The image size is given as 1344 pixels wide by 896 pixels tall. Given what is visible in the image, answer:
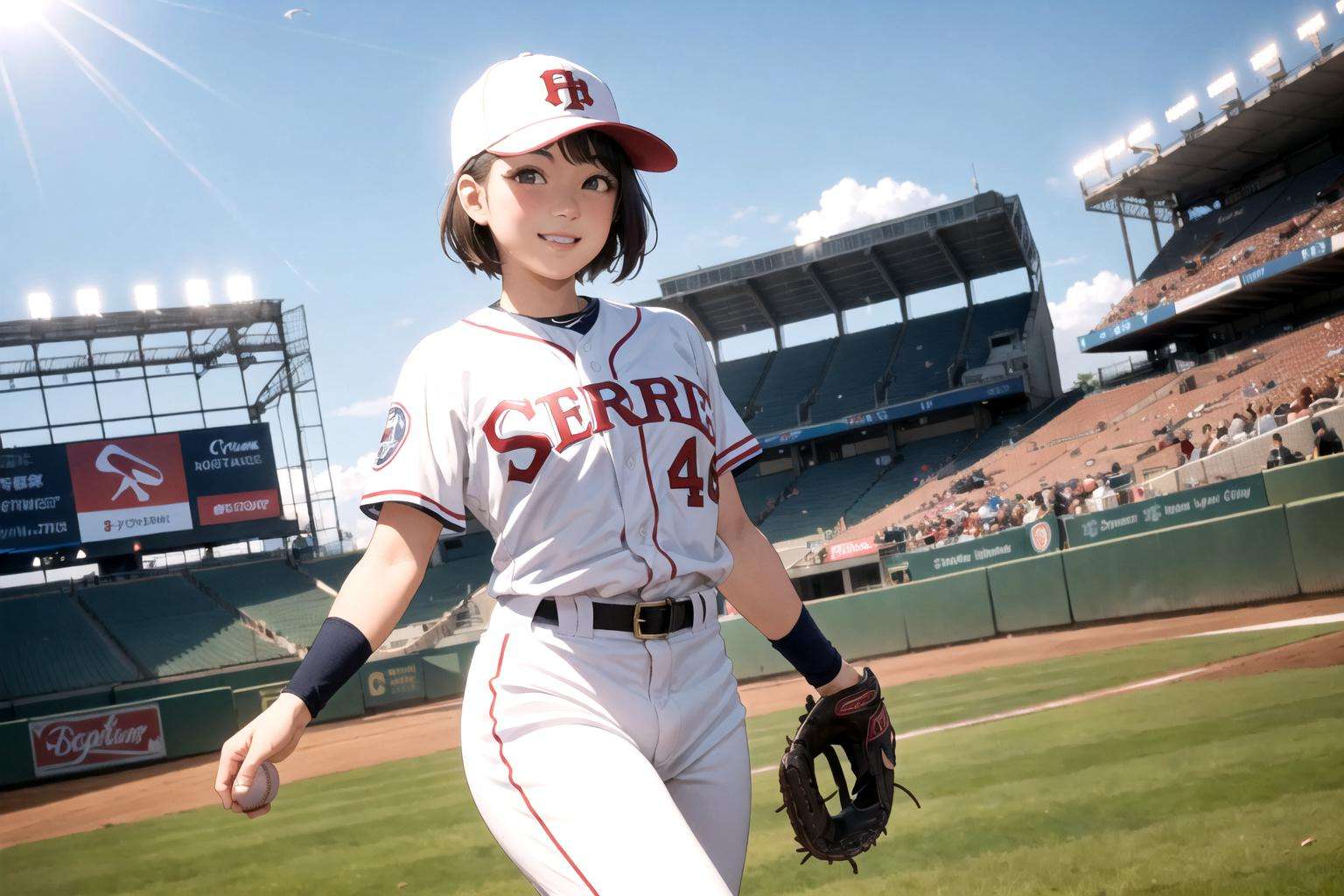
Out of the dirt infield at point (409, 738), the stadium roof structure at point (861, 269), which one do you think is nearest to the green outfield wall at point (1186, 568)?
the dirt infield at point (409, 738)

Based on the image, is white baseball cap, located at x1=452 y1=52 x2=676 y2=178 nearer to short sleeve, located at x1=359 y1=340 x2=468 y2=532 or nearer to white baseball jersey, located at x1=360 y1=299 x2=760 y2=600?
white baseball jersey, located at x1=360 y1=299 x2=760 y2=600

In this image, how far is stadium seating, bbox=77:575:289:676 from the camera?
25.8 meters

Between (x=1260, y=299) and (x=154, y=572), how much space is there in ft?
96.8

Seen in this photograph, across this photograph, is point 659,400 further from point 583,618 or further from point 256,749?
point 256,749

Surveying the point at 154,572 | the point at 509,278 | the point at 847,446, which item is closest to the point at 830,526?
the point at 847,446

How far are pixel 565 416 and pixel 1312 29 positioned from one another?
29.9 metres

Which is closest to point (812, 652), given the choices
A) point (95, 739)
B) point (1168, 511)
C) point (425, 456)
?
point (425, 456)

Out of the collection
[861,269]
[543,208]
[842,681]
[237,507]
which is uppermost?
[861,269]

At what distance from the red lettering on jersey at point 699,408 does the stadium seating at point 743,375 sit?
3428 cm

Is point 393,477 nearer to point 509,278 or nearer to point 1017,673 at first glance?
point 509,278

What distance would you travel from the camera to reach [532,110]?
181 centimetres

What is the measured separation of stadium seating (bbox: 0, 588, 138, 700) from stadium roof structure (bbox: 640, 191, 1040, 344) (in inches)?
748

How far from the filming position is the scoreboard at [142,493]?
27234mm

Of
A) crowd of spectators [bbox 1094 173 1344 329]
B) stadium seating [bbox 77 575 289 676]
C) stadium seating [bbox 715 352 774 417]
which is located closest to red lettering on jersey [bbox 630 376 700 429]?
stadium seating [bbox 77 575 289 676]
